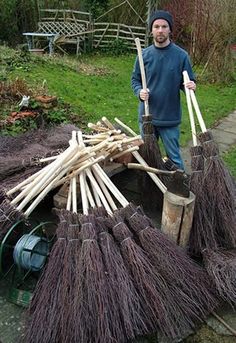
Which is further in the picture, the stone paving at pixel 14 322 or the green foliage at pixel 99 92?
the green foliage at pixel 99 92

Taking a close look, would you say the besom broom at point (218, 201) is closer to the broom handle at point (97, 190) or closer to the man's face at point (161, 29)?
the broom handle at point (97, 190)

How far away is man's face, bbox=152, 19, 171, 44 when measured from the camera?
165 inches

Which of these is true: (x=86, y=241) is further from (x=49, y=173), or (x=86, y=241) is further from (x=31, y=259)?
(x=49, y=173)

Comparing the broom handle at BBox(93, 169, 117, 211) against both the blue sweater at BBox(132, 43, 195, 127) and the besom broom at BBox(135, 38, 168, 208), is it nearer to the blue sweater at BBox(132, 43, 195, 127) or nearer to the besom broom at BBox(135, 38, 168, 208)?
the besom broom at BBox(135, 38, 168, 208)

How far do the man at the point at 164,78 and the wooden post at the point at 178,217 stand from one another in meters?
1.16

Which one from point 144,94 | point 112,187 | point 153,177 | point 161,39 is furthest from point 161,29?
point 112,187

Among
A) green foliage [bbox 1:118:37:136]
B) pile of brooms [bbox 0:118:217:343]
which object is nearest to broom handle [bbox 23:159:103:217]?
pile of brooms [bbox 0:118:217:343]

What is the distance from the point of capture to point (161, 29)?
4219 mm

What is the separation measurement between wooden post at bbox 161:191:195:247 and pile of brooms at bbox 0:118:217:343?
0.25 metres

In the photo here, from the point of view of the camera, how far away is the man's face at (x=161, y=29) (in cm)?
420

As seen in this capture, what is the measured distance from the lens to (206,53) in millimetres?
12500

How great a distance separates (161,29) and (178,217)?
6.37 feet

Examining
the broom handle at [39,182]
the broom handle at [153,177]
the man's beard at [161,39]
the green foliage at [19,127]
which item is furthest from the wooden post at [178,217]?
the green foliage at [19,127]

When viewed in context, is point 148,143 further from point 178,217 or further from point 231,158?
point 231,158
